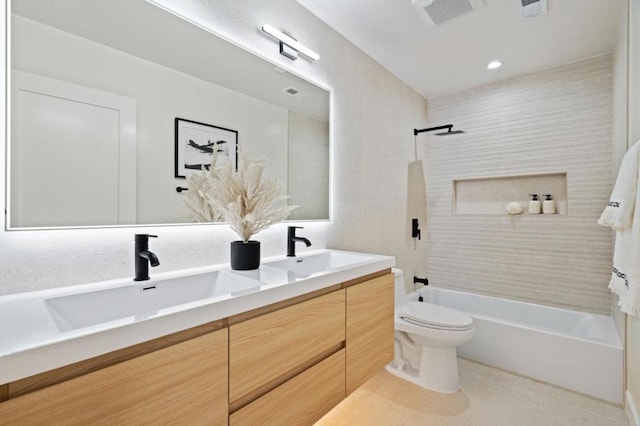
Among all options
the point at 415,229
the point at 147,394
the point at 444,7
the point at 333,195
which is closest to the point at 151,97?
the point at 147,394

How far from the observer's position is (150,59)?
A: 121cm

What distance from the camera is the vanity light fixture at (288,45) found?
1596 millimetres

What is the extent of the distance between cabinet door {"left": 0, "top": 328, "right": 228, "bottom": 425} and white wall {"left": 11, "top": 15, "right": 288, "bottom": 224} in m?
0.64

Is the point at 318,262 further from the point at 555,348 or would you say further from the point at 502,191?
the point at 502,191

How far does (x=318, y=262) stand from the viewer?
1.73 metres

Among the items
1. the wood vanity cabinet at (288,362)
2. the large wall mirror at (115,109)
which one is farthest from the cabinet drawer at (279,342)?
the large wall mirror at (115,109)

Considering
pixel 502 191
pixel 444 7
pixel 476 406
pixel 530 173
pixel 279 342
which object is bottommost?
pixel 476 406

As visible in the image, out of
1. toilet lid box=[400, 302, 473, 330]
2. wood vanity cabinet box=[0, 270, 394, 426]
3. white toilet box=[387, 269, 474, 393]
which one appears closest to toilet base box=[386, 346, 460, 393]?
white toilet box=[387, 269, 474, 393]

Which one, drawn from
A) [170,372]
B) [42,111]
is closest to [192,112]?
[42,111]

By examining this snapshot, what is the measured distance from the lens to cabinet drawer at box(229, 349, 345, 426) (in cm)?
92

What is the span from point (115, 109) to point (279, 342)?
102 cm

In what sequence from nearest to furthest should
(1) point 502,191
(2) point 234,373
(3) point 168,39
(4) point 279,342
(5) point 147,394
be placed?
(5) point 147,394
(2) point 234,373
(4) point 279,342
(3) point 168,39
(1) point 502,191

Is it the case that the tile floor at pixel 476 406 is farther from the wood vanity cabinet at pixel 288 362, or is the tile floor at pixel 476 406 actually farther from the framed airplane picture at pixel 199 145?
the framed airplane picture at pixel 199 145

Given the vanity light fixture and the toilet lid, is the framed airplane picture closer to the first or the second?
the vanity light fixture
